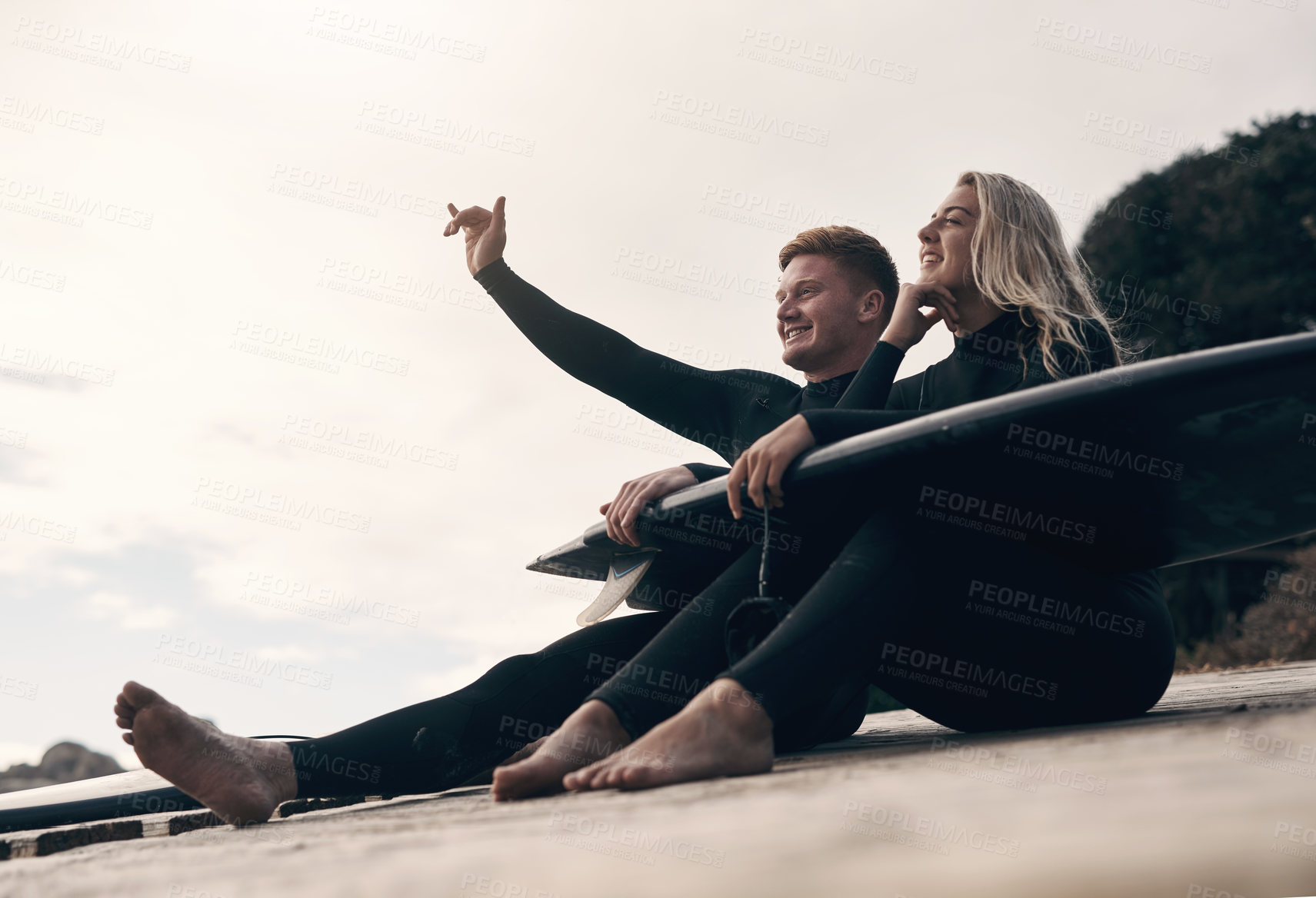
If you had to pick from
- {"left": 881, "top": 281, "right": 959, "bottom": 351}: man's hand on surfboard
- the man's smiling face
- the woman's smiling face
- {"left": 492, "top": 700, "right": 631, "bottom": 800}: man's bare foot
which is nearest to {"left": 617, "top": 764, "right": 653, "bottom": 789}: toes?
{"left": 492, "top": 700, "right": 631, "bottom": 800}: man's bare foot

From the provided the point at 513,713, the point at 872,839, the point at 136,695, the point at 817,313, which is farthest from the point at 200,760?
the point at 817,313

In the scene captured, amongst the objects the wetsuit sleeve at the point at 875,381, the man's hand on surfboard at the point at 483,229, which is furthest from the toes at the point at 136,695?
the man's hand on surfboard at the point at 483,229

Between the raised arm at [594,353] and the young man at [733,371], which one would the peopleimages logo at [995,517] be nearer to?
the young man at [733,371]

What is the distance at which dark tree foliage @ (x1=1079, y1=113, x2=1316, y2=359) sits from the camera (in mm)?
13250

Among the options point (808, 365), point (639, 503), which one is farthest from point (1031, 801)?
point (808, 365)

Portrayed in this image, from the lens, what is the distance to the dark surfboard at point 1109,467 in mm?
1543

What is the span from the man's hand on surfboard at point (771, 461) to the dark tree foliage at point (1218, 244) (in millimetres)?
12564

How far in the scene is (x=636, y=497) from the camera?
210cm

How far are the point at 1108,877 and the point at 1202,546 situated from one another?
1.52 metres

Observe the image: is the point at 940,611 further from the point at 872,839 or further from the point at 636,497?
the point at 872,839

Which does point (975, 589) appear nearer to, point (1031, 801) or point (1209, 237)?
point (1031, 801)

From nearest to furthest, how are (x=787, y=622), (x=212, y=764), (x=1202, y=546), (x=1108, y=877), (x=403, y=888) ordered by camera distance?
A: (x=1108, y=877)
(x=403, y=888)
(x=787, y=622)
(x=212, y=764)
(x=1202, y=546)

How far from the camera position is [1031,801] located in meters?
0.90

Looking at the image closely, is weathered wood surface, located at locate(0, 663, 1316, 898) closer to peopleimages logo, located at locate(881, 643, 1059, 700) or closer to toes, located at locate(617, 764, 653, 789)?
toes, located at locate(617, 764, 653, 789)
